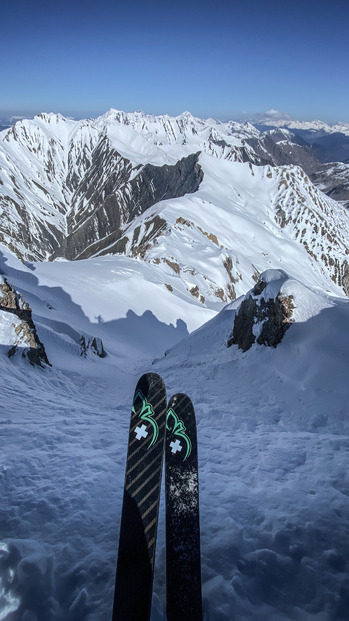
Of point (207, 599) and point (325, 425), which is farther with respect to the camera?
point (325, 425)

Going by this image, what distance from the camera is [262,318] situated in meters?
15.2

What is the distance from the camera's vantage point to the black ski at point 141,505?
131 inches

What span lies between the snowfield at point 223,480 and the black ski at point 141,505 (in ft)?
0.75

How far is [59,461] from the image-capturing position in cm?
621

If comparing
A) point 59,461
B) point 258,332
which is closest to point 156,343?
point 258,332

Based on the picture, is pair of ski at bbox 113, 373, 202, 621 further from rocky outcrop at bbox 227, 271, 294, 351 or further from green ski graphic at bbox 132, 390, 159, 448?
rocky outcrop at bbox 227, 271, 294, 351

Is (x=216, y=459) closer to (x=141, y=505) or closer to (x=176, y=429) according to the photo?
(x=176, y=429)

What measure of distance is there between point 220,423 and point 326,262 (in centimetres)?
16811

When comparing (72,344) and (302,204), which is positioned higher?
(302,204)

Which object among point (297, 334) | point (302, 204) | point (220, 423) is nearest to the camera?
point (220, 423)

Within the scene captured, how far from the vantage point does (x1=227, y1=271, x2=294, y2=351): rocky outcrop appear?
1380cm

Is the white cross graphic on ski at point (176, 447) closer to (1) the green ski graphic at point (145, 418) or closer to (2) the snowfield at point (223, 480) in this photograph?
(1) the green ski graphic at point (145, 418)

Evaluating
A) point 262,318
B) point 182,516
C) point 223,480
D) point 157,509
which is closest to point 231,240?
point 262,318

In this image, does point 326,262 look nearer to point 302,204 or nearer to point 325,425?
point 302,204
